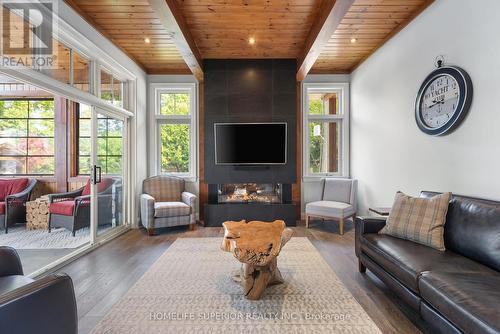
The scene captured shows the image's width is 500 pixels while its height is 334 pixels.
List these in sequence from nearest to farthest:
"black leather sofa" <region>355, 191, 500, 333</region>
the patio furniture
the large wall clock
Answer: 1. "black leather sofa" <region>355, 191, 500, 333</region>
2. the large wall clock
3. the patio furniture

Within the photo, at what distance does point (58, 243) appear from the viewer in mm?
3615

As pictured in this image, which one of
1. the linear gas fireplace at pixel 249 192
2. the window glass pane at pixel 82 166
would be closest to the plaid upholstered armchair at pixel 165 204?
the linear gas fireplace at pixel 249 192

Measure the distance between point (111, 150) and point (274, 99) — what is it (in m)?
2.96

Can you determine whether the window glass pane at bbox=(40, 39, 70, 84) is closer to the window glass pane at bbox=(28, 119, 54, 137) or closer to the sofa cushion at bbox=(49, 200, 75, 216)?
the sofa cushion at bbox=(49, 200, 75, 216)

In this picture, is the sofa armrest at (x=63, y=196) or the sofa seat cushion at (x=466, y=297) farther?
the sofa armrest at (x=63, y=196)

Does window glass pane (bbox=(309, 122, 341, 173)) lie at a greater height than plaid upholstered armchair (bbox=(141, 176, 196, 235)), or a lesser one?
greater

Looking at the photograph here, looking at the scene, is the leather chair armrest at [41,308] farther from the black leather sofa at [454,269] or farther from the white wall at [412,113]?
the white wall at [412,113]

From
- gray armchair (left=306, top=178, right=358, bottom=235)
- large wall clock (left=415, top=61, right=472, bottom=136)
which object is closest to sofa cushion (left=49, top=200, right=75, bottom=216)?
gray armchair (left=306, top=178, right=358, bottom=235)

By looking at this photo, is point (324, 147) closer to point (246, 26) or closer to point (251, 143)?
point (251, 143)

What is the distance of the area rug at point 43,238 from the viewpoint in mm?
3510

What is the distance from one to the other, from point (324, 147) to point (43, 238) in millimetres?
5154

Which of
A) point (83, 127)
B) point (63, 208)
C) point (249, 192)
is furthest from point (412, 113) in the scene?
point (83, 127)

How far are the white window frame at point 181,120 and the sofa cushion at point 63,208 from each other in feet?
5.00

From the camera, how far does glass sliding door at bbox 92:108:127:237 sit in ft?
11.7
